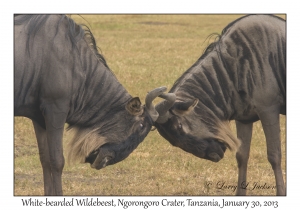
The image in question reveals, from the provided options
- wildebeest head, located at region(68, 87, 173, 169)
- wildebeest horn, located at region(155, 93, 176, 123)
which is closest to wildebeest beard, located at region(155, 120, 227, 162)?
wildebeest horn, located at region(155, 93, 176, 123)

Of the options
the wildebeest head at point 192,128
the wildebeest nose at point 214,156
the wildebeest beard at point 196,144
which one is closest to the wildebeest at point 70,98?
the wildebeest head at point 192,128

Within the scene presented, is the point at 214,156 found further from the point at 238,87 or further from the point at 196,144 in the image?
the point at 238,87

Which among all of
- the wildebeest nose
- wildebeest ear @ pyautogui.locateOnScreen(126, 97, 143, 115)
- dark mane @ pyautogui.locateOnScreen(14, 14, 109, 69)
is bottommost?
the wildebeest nose

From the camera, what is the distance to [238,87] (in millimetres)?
8938

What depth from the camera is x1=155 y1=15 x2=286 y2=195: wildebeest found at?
871 centimetres

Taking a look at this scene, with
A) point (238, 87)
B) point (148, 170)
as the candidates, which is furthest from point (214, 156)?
point (148, 170)

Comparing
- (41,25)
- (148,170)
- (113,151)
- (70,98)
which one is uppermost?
(41,25)

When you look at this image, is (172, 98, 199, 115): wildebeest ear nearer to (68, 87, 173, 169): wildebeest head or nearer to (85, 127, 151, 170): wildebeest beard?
(68, 87, 173, 169): wildebeest head

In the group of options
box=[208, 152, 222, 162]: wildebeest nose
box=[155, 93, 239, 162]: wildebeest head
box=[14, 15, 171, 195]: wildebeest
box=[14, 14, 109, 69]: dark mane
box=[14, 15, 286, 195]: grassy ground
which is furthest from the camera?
box=[14, 15, 286, 195]: grassy ground

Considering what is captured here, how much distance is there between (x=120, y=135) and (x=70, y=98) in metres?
0.73

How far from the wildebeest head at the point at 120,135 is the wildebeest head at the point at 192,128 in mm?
201

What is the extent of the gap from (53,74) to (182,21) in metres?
27.1
